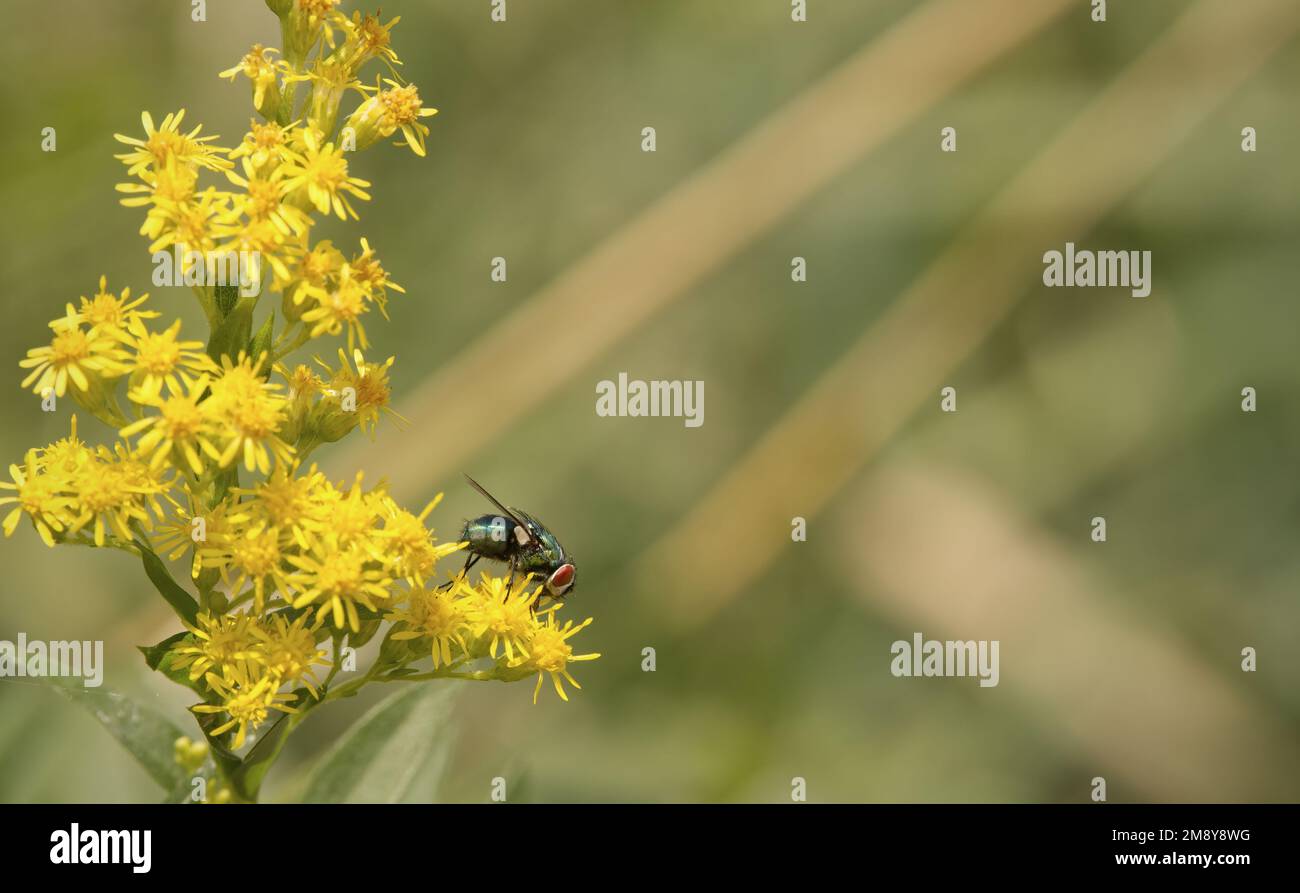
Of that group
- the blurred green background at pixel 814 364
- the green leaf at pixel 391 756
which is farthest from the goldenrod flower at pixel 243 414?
the blurred green background at pixel 814 364

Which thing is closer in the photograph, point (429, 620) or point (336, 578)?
point (336, 578)

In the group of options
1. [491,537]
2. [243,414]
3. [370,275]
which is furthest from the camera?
[491,537]

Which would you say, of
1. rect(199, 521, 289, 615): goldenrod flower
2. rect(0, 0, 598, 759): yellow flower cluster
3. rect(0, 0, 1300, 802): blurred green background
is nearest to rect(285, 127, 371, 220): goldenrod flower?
rect(0, 0, 598, 759): yellow flower cluster

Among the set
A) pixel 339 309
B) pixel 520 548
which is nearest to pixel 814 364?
pixel 520 548

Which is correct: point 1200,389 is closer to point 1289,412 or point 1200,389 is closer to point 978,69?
point 1289,412

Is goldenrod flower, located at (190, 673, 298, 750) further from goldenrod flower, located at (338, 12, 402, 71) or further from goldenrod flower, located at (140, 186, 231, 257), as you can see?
goldenrod flower, located at (338, 12, 402, 71)

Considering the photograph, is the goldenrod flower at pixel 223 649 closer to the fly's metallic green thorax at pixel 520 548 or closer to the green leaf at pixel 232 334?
the green leaf at pixel 232 334

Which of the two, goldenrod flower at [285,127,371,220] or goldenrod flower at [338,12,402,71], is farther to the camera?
goldenrod flower at [338,12,402,71]

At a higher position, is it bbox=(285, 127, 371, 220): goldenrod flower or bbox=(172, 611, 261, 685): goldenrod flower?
bbox=(285, 127, 371, 220): goldenrod flower

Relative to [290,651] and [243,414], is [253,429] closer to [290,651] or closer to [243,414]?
[243,414]
